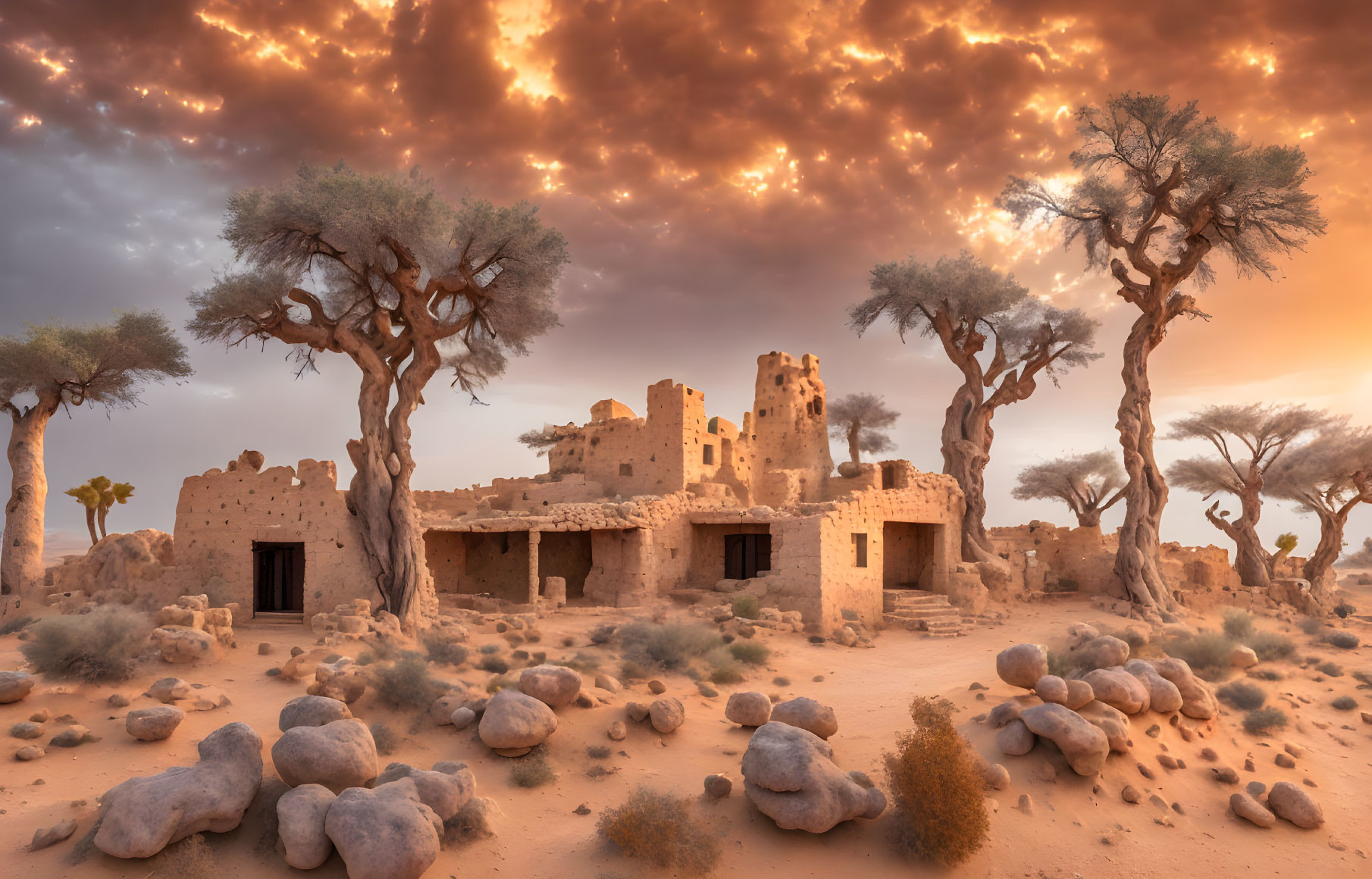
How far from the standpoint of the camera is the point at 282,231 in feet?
50.3

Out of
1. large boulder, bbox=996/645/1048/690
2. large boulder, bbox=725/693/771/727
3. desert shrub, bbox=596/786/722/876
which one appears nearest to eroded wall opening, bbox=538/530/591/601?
large boulder, bbox=725/693/771/727

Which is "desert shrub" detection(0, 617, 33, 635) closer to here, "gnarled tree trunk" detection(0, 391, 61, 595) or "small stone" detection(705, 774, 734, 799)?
"gnarled tree trunk" detection(0, 391, 61, 595)

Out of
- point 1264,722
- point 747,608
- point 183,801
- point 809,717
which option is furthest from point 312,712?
point 1264,722

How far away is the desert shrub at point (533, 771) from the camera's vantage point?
7754 mm

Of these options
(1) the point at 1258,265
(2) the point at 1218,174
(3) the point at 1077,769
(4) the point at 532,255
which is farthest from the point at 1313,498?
(4) the point at 532,255

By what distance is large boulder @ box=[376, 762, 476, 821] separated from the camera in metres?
6.48

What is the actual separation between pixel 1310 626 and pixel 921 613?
10393 millimetres

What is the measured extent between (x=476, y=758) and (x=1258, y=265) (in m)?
25.5

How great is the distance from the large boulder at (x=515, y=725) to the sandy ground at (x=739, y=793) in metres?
0.19

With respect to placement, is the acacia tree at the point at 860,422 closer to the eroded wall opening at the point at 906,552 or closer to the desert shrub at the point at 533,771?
the eroded wall opening at the point at 906,552

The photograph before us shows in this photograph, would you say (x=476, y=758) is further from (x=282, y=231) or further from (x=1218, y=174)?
(x=1218, y=174)

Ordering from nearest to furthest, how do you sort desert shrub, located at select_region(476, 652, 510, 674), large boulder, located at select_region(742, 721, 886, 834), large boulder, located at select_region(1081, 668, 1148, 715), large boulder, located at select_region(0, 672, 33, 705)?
large boulder, located at select_region(742, 721, 886, 834) < large boulder, located at select_region(0, 672, 33, 705) < large boulder, located at select_region(1081, 668, 1148, 715) < desert shrub, located at select_region(476, 652, 510, 674)

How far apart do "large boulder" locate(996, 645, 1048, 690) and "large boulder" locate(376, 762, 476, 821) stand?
22.8ft

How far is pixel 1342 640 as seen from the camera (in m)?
17.0
